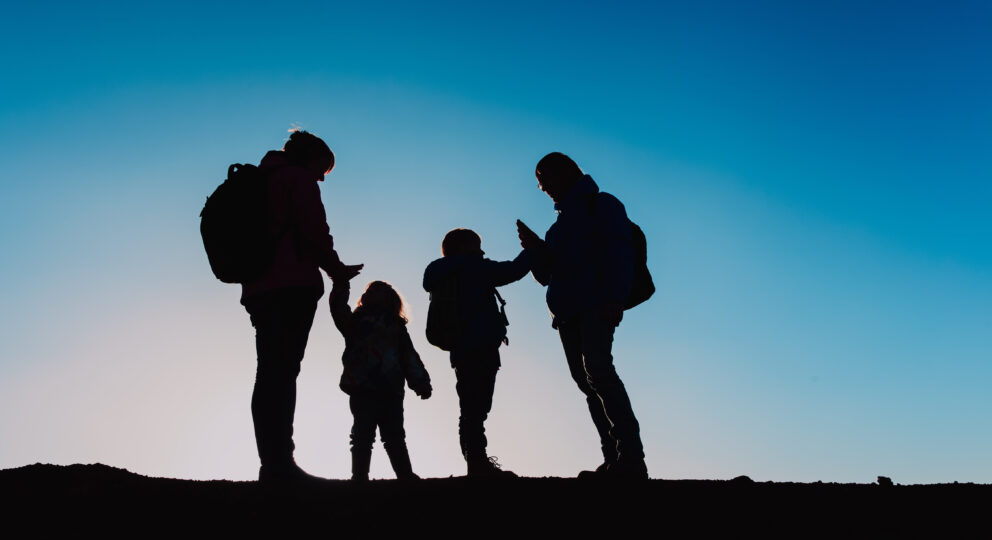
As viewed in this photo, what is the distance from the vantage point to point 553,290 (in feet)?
19.1

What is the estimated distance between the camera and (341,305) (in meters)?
5.89

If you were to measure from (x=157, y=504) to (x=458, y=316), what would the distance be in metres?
2.71

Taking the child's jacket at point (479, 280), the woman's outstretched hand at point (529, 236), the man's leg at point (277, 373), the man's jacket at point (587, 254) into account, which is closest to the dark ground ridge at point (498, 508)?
the man's leg at point (277, 373)

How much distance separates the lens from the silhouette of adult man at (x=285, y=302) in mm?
4309

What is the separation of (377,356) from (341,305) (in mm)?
678

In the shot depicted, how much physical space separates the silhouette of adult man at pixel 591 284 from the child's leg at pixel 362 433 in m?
1.78

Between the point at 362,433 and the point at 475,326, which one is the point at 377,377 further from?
the point at 475,326

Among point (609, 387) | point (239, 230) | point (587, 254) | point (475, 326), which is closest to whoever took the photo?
point (239, 230)

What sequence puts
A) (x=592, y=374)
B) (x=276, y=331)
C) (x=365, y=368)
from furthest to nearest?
(x=365, y=368) → (x=592, y=374) → (x=276, y=331)

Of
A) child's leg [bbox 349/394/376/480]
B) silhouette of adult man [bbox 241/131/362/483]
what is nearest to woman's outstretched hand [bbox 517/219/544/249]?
silhouette of adult man [bbox 241/131/362/483]

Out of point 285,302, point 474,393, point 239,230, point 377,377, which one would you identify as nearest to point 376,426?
point 377,377

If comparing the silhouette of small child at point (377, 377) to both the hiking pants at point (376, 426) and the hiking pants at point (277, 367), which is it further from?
the hiking pants at point (277, 367)

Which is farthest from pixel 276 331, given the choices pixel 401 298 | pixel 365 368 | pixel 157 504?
pixel 401 298

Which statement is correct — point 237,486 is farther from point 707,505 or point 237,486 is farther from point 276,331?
point 707,505
